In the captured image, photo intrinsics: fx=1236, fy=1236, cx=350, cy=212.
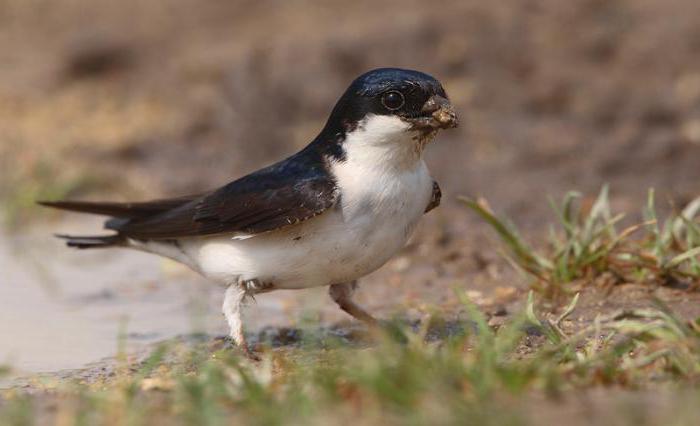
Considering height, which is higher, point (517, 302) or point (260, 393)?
point (517, 302)

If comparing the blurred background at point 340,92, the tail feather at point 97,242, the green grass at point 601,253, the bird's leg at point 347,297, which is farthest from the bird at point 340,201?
the blurred background at point 340,92

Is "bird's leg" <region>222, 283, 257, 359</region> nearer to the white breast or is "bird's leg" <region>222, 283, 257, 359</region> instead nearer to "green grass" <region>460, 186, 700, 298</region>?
the white breast

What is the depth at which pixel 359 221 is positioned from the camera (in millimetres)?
4527

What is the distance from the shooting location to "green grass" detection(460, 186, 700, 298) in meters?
5.07

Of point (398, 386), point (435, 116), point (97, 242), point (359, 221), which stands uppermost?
point (435, 116)

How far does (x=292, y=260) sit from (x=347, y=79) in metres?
4.35

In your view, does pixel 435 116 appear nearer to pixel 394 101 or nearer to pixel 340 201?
pixel 394 101

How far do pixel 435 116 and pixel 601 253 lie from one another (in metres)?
1.08

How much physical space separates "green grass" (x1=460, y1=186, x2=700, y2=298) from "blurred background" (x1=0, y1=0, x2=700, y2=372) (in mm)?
1239

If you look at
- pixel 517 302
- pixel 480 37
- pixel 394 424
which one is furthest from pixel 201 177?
pixel 394 424

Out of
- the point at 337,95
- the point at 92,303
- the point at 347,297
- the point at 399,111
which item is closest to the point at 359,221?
the point at 399,111

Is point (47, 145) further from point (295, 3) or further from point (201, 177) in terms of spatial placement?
point (295, 3)

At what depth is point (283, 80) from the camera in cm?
901

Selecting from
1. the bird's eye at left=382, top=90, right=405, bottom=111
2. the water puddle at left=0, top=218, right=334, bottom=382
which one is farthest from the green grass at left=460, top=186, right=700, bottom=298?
the water puddle at left=0, top=218, right=334, bottom=382
